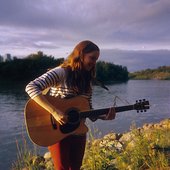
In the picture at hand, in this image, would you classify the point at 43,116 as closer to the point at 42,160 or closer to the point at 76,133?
the point at 76,133

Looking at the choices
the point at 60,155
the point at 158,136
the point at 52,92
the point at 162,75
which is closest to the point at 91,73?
the point at 52,92

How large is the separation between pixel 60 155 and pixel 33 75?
52056 mm

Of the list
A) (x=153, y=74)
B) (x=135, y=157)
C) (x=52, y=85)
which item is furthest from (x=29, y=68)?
(x=52, y=85)

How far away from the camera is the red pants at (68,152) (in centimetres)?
289

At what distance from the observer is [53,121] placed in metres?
2.96

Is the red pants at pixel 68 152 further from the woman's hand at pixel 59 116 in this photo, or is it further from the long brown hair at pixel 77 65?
the long brown hair at pixel 77 65

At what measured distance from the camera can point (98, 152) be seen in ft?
16.1

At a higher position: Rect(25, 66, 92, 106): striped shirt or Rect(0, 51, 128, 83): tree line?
Rect(0, 51, 128, 83): tree line

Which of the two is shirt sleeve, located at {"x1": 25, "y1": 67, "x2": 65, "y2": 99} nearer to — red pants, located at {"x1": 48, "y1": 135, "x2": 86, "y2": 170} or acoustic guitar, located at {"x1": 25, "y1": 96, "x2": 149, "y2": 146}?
acoustic guitar, located at {"x1": 25, "y1": 96, "x2": 149, "y2": 146}

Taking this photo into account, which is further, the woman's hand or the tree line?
the tree line

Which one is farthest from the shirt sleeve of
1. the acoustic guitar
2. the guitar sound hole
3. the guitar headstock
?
the guitar headstock

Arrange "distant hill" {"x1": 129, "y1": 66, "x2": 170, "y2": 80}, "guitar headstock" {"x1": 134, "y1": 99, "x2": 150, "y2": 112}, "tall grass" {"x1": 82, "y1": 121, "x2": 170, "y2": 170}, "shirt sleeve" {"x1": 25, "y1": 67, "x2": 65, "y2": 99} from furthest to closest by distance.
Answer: "distant hill" {"x1": 129, "y1": 66, "x2": 170, "y2": 80} < "tall grass" {"x1": 82, "y1": 121, "x2": 170, "y2": 170} < "guitar headstock" {"x1": 134, "y1": 99, "x2": 150, "y2": 112} < "shirt sleeve" {"x1": 25, "y1": 67, "x2": 65, "y2": 99}

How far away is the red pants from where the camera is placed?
2.89m

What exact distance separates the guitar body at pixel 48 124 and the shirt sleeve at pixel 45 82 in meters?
0.18
